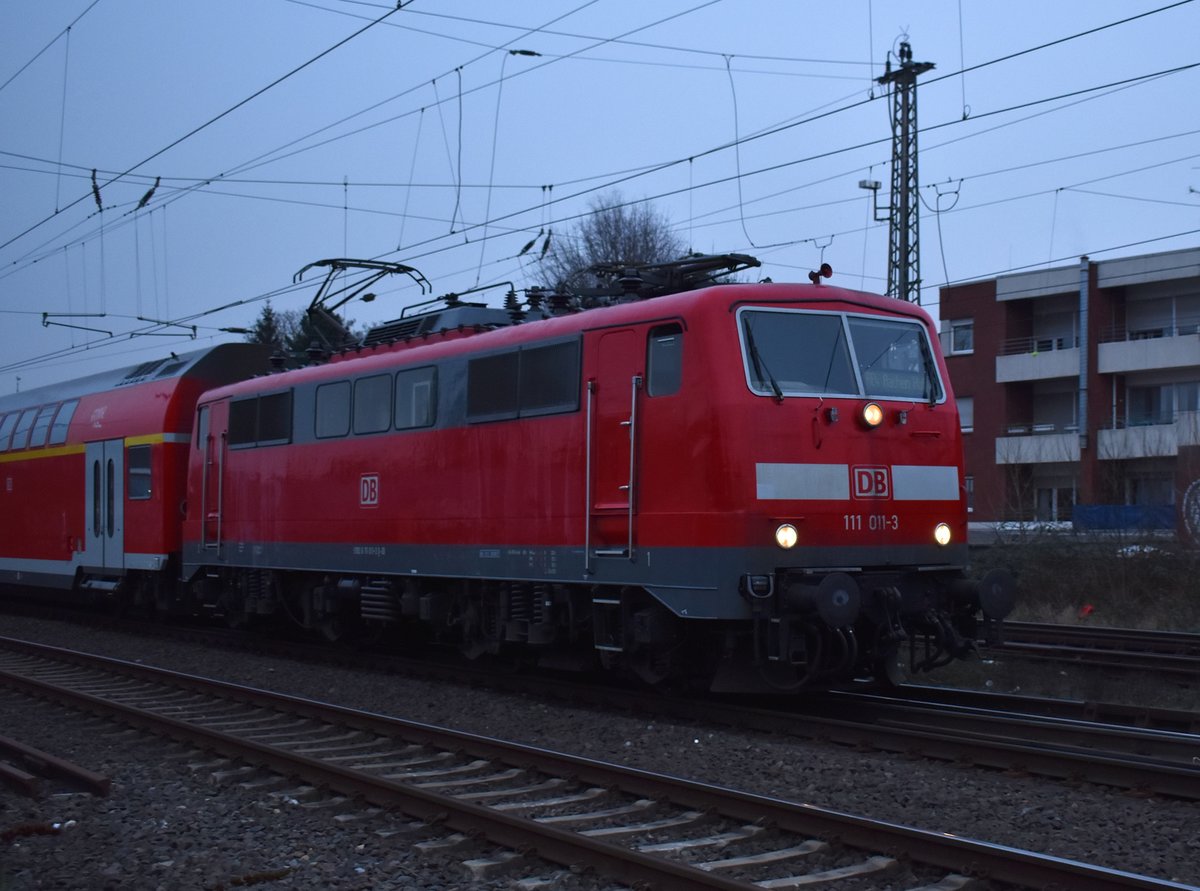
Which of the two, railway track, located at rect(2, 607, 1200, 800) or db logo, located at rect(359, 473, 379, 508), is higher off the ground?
db logo, located at rect(359, 473, 379, 508)

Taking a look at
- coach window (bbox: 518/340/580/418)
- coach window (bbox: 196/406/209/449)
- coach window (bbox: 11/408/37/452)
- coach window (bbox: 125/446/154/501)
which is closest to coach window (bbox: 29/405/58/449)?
coach window (bbox: 11/408/37/452)

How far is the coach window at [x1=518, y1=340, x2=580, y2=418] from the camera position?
11.2 metres

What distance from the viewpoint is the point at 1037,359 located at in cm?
4200

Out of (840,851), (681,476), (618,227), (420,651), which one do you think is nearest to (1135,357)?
(618,227)

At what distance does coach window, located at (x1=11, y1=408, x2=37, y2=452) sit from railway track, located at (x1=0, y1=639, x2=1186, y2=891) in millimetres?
13419

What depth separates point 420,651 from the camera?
52.1ft

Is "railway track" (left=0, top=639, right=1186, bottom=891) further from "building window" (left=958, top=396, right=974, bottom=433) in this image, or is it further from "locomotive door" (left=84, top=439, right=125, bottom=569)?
"building window" (left=958, top=396, right=974, bottom=433)

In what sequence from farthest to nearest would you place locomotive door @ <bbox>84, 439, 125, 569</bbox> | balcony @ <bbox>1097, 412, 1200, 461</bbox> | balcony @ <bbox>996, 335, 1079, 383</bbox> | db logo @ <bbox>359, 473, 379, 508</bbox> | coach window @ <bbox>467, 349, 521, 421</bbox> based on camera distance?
balcony @ <bbox>996, 335, 1079, 383</bbox> → balcony @ <bbox>1097, 412, 1200, 461</bbox> → locomotive door @ <bbox>84, 439, 125, 569</bbox> → db logo @ <bbox>359, 473, 379, 508</bbox> → coach window @ <bbox>467, 349, 521, 421</bbox>

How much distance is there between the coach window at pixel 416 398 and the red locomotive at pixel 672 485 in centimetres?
3

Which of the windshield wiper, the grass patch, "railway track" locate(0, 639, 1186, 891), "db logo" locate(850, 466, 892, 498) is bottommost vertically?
"railway track" locate(0, 639, 1186, 891)

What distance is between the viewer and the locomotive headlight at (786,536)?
31.4ft

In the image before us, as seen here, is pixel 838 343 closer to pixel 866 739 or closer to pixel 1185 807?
pixel 866 739

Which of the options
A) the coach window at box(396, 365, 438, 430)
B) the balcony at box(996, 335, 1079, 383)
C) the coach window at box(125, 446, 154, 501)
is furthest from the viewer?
the balcony at box(996, 335, 1079, 383)

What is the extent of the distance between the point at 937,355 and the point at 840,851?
587 cm
